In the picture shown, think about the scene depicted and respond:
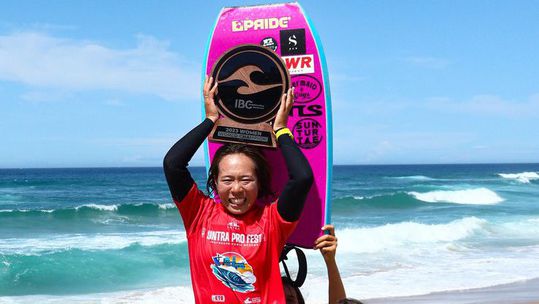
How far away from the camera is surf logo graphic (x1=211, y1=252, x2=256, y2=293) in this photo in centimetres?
240

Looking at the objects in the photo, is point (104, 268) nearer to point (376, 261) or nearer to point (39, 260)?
point (39, 260)

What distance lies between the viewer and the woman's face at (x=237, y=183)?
2.41 metres

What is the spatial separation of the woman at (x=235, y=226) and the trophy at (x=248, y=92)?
293mm

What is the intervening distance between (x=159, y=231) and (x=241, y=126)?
12330 mm

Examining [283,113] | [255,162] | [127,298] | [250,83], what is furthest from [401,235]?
[255,162]

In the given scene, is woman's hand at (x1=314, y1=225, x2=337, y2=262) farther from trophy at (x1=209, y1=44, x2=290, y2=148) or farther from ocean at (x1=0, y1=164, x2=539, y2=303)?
ocean at (x1=0, y1=164, x2=539, y2=303)

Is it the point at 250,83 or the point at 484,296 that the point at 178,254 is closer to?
the point at 484,296

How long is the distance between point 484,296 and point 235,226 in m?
5.10

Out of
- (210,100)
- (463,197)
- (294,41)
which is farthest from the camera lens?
(463,197)

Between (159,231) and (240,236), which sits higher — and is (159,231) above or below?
below

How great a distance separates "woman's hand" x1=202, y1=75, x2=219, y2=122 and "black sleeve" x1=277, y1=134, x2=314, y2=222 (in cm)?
43

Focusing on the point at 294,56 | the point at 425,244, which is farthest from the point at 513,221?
the point at 294,56

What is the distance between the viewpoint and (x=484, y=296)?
261 inches

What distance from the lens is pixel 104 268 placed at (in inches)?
382
